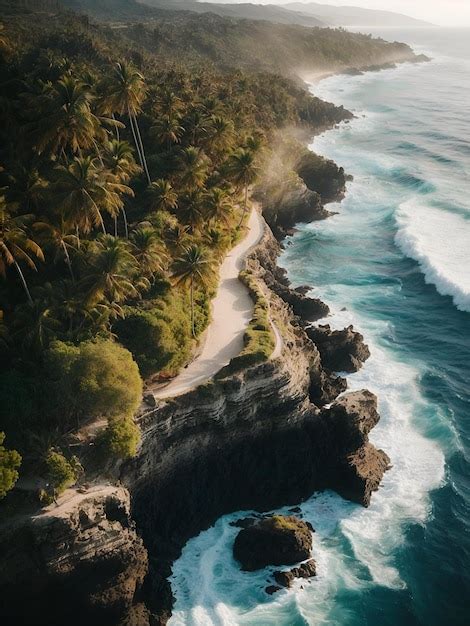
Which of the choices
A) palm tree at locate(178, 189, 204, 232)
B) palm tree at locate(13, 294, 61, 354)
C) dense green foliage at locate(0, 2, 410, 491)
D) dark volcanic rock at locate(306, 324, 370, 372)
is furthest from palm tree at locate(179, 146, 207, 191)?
palm tree at locate(13, 294, 61, 354)

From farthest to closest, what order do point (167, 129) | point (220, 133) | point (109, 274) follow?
1. point (220, 133)
2. point (167, 129)
3. point (109, 274)

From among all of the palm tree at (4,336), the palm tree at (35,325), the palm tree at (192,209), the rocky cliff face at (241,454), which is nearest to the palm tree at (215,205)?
the palm tree at (192,209)

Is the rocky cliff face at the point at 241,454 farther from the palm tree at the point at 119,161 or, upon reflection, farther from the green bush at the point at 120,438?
the palm tree at the point at 119,161

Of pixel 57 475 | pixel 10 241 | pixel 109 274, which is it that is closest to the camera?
pixel 57 475

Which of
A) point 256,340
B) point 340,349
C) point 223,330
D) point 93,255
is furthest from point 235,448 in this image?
point 93,255

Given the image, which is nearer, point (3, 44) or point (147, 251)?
point (147, 251)

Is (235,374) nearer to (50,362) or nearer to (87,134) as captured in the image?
(50,362)

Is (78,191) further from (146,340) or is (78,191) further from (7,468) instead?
(7,468)

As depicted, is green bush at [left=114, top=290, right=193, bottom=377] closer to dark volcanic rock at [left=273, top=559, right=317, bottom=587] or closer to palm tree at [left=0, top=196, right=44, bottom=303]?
palm tree at [left=0, top=196, right=44, bottom=303]

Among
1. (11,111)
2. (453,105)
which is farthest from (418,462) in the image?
(453,105)
